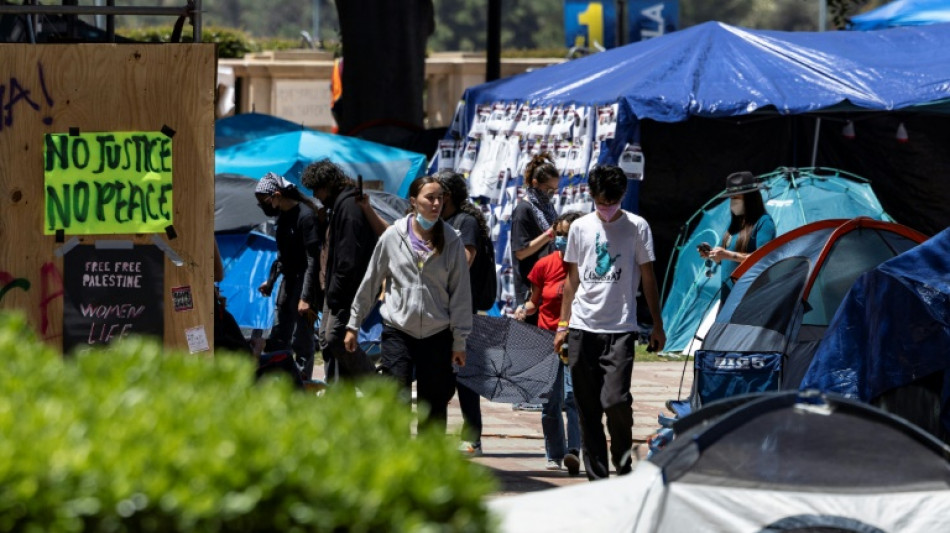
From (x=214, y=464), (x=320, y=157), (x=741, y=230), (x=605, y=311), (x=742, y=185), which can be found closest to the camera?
(x=214, y=464)

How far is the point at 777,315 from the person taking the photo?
9.05 meters

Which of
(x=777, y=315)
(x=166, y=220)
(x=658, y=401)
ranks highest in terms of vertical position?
(x=166, y=220)

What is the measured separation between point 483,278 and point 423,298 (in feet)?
5.10

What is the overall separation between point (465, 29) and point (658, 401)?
8631 centimetres

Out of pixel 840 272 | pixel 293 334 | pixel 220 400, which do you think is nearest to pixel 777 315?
pixel 840 272

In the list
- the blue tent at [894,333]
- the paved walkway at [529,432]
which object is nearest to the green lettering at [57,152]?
the paved walkway at [529,432]

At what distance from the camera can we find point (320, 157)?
16703mm

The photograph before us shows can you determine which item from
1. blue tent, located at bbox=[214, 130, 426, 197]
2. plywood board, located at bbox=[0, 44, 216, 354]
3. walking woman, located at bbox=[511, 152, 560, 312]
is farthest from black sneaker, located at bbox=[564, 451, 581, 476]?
blue tent, located at bbox=[214, 130, 426, 197]

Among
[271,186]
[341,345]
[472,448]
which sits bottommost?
[472,448]

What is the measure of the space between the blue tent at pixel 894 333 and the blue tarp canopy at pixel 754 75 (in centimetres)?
727

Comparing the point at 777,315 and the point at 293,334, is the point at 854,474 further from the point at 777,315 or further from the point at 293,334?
the point at 293,334

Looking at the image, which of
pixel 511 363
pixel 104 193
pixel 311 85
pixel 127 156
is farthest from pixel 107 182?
pixel 311 85

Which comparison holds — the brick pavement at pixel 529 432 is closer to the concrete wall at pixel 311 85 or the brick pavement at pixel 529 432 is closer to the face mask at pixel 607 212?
the face mask at pixel 607 212

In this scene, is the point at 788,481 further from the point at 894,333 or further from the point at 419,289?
the point at 419,289
